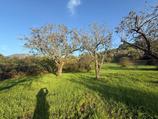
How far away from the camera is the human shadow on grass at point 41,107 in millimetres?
18442

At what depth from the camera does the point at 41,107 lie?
2066 cm

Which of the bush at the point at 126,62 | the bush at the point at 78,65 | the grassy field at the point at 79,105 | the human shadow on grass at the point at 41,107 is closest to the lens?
the grassy field at the point at 79,105

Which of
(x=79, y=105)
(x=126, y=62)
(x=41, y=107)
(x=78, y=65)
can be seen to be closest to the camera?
(x=79, y=105)

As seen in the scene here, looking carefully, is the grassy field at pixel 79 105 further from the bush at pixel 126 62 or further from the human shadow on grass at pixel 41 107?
the bush at pixel 126 62

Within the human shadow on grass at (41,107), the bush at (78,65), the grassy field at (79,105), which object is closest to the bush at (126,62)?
the bush at (78,65)

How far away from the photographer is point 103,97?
73.4 feet

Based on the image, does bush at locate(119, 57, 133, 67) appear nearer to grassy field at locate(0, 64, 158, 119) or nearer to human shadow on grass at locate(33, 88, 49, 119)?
grassy field at locate(0, 64, 158, 119)

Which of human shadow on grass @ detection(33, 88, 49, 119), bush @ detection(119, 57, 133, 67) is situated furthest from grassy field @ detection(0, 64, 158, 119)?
bush @ detection(119, 57, 133, 67)

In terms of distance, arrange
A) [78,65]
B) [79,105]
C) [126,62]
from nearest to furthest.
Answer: [79,105], [78,65], [126,62]

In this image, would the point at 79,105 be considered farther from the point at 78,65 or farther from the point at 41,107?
the point at 78,65

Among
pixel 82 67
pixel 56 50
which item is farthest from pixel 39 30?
pixel 82 67

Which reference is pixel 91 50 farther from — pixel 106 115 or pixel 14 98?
pixel 106 115

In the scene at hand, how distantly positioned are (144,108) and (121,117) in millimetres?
2287

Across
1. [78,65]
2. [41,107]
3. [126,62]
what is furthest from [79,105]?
[126,62]
